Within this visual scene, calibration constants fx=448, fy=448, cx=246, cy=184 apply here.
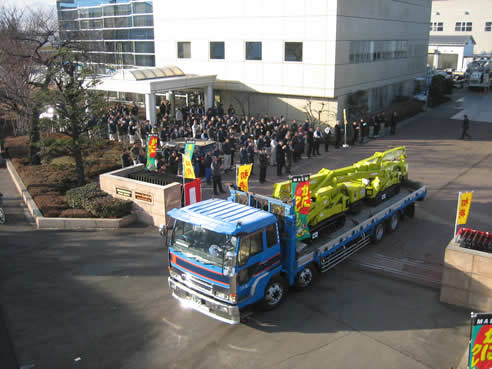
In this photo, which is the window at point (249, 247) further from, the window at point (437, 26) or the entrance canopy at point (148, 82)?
the window at point (437, 26)

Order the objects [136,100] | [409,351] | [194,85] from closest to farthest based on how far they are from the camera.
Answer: [409,351]
[194,85]
[136,100]

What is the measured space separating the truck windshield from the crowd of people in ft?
28.2

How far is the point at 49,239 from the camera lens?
48.5ft

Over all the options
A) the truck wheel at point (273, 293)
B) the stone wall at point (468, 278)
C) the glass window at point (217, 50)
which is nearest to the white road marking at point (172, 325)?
the truck wheel at point (273, 293)

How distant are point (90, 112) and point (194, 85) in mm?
12733

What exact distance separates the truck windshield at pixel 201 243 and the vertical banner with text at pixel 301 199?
2.30 metres

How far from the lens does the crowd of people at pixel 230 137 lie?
20.4m

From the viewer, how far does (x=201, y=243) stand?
936 cm

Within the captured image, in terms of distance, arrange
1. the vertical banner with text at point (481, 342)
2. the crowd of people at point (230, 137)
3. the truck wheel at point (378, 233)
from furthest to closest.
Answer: the crowd of people at point (230, 137) < the truck wheel at point (378, 233) < the vertical banner with text at point (481, 342)

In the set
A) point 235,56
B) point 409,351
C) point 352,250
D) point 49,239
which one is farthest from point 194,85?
point 409,351

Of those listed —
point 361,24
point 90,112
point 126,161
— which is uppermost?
point 361,24

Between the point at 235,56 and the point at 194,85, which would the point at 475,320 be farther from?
the point at 235,56

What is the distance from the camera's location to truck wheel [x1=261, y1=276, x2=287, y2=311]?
32.7ft

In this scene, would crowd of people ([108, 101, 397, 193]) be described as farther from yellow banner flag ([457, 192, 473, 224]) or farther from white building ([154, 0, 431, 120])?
yellow banner flag ([457, 192, 473, 224])
